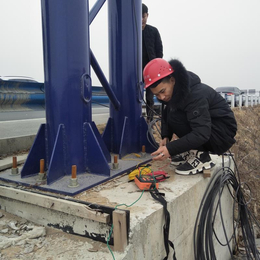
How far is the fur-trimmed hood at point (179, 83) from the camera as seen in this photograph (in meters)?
2.25

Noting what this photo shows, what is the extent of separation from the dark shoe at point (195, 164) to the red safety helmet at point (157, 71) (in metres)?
0.82

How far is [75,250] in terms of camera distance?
4.69 feet

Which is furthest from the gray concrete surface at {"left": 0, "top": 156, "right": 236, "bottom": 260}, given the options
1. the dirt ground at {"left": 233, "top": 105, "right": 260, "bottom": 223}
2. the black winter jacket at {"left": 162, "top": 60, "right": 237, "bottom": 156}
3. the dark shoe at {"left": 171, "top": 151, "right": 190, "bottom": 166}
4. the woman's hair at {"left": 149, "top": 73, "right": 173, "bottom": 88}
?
the dirt ground at {"left": 233, "top": 105, "right": 260, "bottom": 223}

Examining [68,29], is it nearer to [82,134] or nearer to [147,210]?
[82,134]

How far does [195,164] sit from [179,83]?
0.77 meters

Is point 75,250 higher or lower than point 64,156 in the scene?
lower

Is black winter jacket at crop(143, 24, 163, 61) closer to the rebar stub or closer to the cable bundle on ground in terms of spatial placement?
the cable bundle on ground

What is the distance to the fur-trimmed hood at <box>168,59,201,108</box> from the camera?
7.38ft

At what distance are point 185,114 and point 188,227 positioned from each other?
99cm

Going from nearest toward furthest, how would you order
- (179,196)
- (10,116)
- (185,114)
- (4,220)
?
(4,220)
(179,196)
(185,114)
(10,116)

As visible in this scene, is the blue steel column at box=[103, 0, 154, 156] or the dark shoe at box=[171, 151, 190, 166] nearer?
the dark shoe at box=[171, 151, 190, 166]

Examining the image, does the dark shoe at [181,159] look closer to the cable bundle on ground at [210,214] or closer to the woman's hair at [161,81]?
the cable bundle on ground at [210,214]

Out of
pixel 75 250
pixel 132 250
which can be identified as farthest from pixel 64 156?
pixel 132 250

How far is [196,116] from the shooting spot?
2238mm
